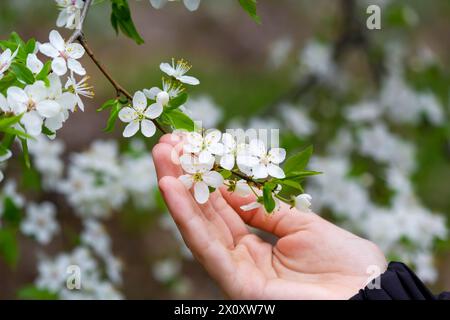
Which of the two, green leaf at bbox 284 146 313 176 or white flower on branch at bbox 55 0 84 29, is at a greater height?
white flower on branch at bbox 55 0 84 29

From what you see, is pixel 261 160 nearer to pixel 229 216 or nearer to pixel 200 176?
pixel 200 176

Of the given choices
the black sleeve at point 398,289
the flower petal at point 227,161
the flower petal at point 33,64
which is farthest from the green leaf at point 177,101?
the black sleeve at point 398,289

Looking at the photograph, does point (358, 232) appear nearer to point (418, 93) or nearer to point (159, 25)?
point (418, 93)

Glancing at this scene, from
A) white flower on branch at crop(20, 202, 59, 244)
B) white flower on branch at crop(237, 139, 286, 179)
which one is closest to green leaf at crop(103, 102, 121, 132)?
white flower on branch at crop(237, 139, 286, 179)

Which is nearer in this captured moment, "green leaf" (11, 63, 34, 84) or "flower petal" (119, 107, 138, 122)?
"green leaf" (11, 63, 34, 84)

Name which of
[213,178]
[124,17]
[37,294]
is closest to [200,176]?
[213,178]

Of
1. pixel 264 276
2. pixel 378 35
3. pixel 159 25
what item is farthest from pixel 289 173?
pixel 159 25

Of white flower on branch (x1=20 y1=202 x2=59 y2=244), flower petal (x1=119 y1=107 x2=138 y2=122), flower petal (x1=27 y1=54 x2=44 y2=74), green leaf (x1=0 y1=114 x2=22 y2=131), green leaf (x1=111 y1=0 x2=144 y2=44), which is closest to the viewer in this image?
green leaf (x1=0 y1=114 x2=22 y2=131)

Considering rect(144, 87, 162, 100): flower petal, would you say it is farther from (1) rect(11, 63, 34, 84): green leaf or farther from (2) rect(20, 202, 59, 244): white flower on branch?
(2) rect(20, 202, 59, 244): white flower on branch
